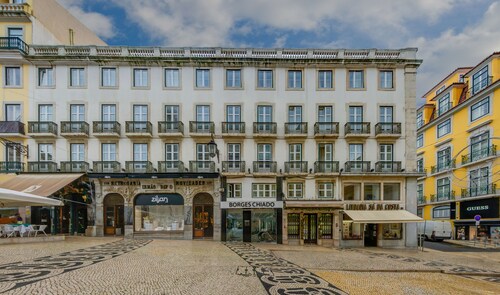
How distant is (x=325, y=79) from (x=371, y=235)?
12.2 metres

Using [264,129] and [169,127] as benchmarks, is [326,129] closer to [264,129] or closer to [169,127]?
[264,129]

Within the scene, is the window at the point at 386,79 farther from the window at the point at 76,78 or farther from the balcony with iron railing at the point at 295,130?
the window at the point at 76,78

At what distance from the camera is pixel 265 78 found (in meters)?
22.0

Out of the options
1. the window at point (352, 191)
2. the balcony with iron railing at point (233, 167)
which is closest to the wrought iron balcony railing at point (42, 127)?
the balcony with iron railing at point (233, 167)

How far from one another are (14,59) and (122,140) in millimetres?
9720

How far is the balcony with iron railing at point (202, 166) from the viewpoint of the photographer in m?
21.0

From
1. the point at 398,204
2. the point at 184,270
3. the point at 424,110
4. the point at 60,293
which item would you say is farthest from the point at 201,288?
the point at 424,110

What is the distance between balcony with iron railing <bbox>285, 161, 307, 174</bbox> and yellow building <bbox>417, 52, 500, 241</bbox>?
12390 mm

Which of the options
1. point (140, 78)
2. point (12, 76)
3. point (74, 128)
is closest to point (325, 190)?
point (140, 78)

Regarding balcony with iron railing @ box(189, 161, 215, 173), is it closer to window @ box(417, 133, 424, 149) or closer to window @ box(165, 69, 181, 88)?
window @ box(165, 69, 181, 88)

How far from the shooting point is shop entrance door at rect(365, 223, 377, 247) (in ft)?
69.6

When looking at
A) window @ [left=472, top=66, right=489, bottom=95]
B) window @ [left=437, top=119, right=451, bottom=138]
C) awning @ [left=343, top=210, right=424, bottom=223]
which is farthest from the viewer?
window @ [left=437, top=119, right=451, bottom=138]

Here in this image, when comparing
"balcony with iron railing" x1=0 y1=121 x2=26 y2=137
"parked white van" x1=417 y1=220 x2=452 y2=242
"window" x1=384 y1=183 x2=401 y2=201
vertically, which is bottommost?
"parked white van" x1=417 y1=220 x2=452 y2=242

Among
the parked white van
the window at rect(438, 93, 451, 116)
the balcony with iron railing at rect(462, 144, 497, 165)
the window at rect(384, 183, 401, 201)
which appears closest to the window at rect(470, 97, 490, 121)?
the balcony with iron railing at rect(462, 144, 497, 165)
